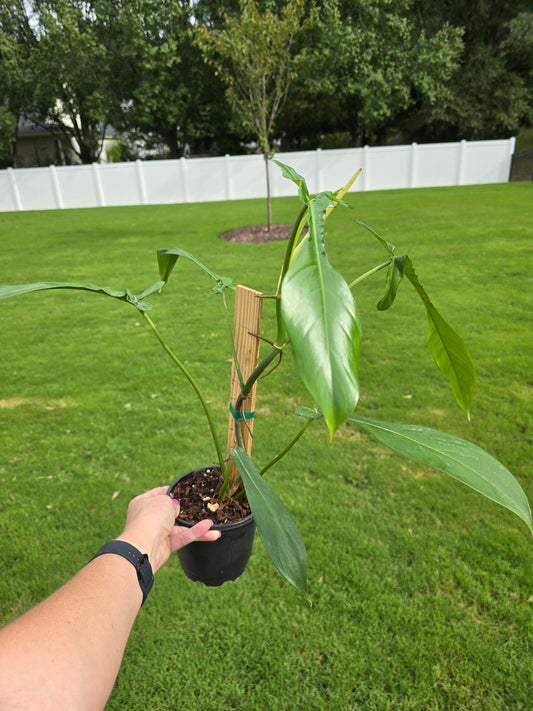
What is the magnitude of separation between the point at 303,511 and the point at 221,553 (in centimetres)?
89

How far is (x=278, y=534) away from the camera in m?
0.88

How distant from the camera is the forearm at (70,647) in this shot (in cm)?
58

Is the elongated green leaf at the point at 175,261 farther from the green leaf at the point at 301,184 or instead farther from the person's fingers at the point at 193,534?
the person's fingers at the point at 193,534

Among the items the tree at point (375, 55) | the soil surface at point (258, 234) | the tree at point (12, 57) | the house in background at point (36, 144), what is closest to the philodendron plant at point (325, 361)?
the soil surface at point (258, 234)

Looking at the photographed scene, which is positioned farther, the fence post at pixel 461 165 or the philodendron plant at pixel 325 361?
the fence post at pixel 461 165

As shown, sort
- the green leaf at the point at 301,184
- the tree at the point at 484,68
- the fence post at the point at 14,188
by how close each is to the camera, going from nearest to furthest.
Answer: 1. the green leaf at the point at 301,184
2. the fence post at the point at 14,188
3. the tree at the point at 484,68

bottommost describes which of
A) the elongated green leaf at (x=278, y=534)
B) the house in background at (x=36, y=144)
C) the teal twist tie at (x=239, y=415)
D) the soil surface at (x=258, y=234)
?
the soil surface at (x=258, y=234)

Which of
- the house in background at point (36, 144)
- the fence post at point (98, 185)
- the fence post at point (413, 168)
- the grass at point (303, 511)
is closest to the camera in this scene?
the grass at point (303, 511)

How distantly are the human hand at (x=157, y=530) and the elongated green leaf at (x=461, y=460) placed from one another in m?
0.53

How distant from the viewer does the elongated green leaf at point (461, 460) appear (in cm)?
85

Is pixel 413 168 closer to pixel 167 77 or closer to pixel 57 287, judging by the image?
pixel 167 77

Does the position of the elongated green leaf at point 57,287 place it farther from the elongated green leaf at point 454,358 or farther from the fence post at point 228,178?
the fence post at point 228,178

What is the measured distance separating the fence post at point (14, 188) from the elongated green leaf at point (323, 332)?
1919 centimetres

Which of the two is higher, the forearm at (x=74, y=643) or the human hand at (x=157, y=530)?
the forearm at (x=74, y=643)
